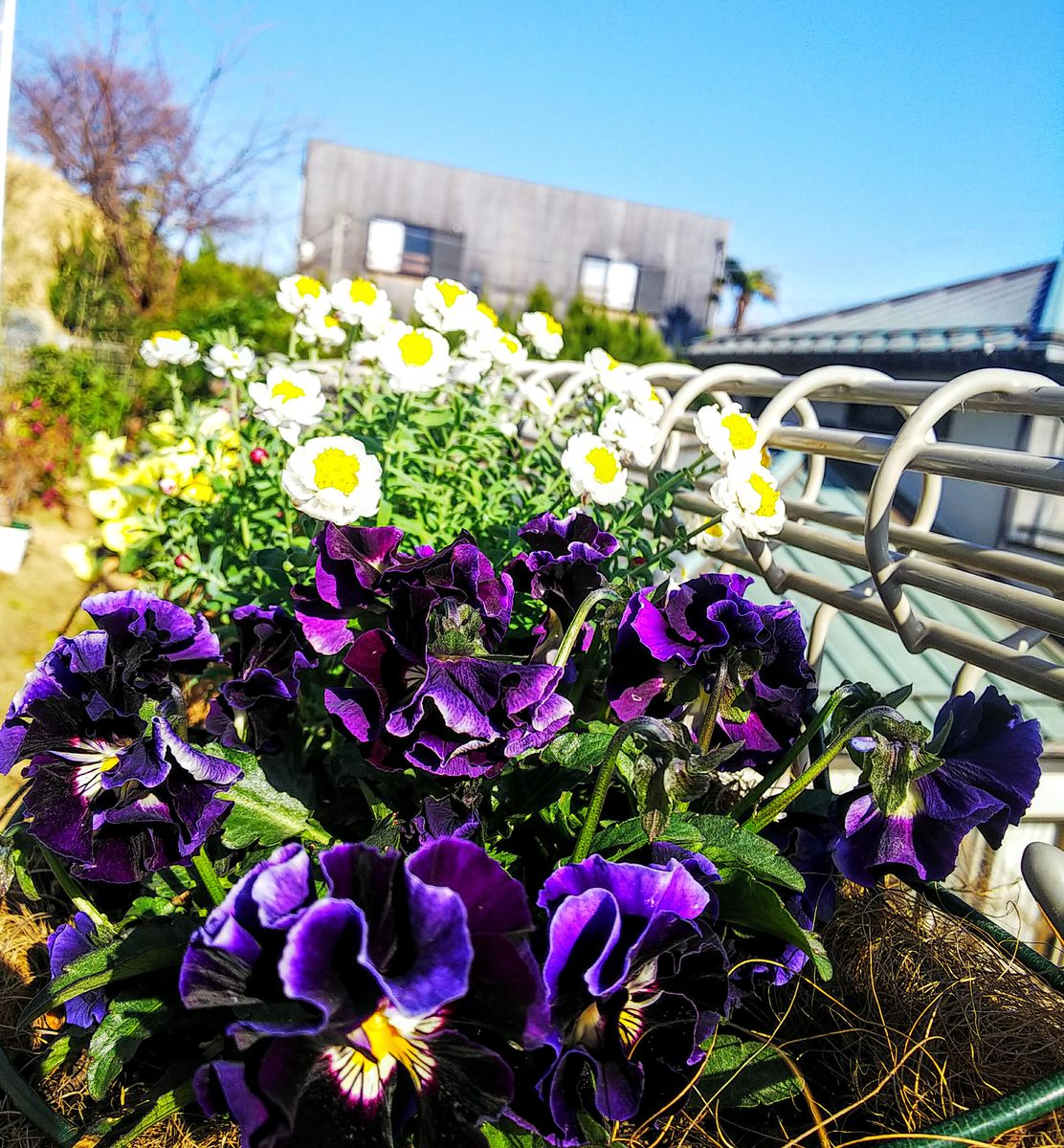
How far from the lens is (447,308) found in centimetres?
169

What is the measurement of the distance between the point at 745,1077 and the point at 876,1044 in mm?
139

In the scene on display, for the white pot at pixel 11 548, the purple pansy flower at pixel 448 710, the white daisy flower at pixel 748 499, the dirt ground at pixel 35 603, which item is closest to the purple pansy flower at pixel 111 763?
the purple pansy flower at pixel 448 710

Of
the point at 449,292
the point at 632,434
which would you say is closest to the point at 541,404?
the point at 449,292

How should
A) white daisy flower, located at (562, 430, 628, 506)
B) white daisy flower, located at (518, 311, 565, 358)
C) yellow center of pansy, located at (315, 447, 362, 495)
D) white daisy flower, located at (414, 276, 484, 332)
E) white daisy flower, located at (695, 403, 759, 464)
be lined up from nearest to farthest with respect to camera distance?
yellow center of pansy, located at (315, 447, 362, 495)
white daisy flower, located at (695, 403, 759, 464)
white daisy flower, located at (562, 430, 628, 506)
white daisy flower, located at (414, 276, 484, 332)
white daisy flower, located at (518, 311, 565, 358)

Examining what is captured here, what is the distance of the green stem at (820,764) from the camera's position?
734 millimetres

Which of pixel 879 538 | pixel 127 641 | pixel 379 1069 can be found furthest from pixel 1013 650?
pixel 127 641

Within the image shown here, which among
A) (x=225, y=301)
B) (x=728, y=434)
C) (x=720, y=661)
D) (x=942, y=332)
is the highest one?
(x=225, y=301)

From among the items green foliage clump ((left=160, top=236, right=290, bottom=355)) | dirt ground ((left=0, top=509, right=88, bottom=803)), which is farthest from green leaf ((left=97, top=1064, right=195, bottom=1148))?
green foliage clump ((left=160, top=236, right=290, bottom=355))

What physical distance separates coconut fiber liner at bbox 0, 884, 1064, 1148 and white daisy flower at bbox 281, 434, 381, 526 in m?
0.53

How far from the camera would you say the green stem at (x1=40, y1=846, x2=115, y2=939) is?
0.88m

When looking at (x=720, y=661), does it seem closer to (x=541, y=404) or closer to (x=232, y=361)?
(x=541, y=404)

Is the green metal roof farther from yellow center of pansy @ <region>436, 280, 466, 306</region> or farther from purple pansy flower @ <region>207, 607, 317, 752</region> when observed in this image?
purple pansy flower @ <region>207, 607, 317, 752</region>

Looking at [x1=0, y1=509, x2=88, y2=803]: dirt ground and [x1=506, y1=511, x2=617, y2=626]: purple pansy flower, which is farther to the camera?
[x1=0, y1=509, x2=88, y2=803]: dirt ground

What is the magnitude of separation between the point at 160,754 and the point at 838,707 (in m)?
0.57
